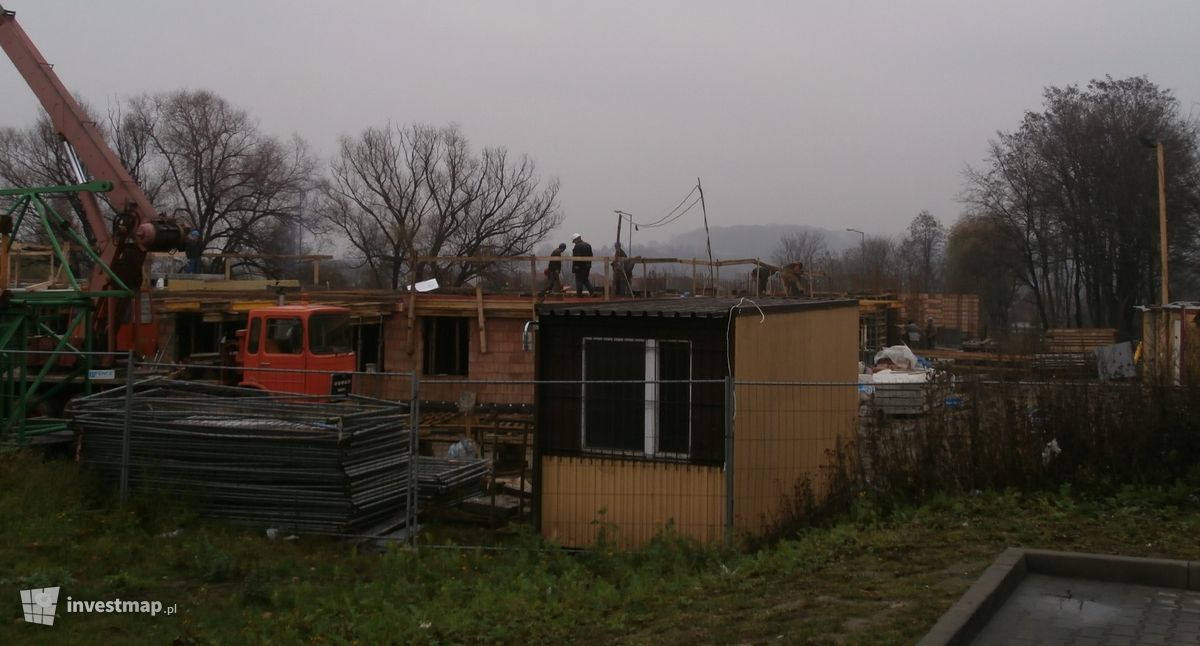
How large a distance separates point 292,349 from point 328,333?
0.78 metres

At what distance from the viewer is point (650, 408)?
1203 cm

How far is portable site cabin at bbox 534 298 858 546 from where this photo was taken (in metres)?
11.6

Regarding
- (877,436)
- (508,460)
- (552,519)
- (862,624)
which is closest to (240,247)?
(508,460)

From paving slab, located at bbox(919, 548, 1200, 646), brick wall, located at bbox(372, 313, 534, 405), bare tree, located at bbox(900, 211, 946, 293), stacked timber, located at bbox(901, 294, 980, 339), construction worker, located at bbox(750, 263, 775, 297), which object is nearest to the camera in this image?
paving slab, located at bbox(919, 548, 1200, 646)

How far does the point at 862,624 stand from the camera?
605 centimetres

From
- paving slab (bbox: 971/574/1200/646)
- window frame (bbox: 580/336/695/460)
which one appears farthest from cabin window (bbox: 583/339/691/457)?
paving slab (bbox: 971/574/1200/646)

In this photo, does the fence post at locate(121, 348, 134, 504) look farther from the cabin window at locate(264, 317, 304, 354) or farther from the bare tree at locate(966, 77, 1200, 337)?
the bare tree at locate(966, 77, 1200, 337)

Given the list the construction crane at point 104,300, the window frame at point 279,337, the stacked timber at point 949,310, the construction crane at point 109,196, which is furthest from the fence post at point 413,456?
the stacked timber at point 949,310

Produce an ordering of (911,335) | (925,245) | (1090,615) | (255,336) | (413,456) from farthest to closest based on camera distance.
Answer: (925,245) < (911,335) < (255,336) < (413,456) < (1090,615)

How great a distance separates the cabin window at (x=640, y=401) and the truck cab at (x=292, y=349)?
6967mm

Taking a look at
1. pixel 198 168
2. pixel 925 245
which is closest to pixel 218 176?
pixel 198 168

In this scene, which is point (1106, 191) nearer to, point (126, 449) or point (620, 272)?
point (620, 272)

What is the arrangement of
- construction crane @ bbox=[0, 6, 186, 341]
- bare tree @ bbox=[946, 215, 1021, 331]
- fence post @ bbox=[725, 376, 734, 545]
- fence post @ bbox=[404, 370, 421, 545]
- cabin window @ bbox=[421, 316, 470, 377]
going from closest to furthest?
fence post @ bbox=[725, 376, 734, 545] < fence post @ bbox=[404, 370, 421, 545] < construction crane @ bbox=[0, 6, 186, 341] < cabin window @ bbox=[421, 316, 470, 377] < bare tree @ bbox=[946, 215, 1021, 331]

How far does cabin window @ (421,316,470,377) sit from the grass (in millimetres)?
13423
